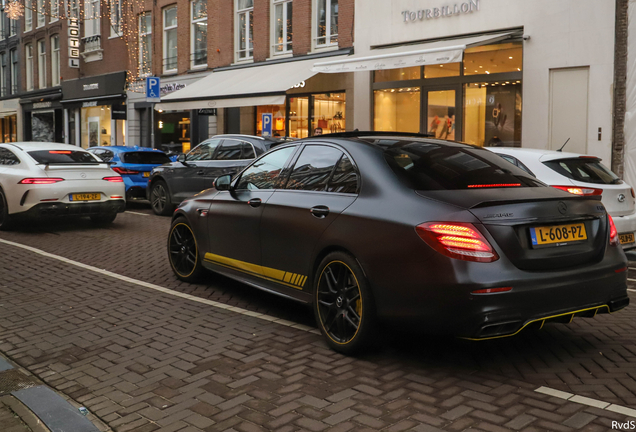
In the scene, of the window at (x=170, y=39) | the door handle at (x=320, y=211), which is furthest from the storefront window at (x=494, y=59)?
the window at (x=170, y=39)

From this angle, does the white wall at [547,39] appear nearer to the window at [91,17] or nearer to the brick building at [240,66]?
the brick building at [240,66]

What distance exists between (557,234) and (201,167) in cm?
1003

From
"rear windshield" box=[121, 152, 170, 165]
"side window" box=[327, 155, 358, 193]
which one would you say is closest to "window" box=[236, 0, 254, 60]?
"rear windshield" box=[121, 152, 170, 165]

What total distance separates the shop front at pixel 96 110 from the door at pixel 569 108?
2039 cm

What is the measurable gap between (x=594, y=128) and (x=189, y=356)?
12.4 m

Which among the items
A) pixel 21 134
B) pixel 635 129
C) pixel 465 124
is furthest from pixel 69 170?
pixel 21 134

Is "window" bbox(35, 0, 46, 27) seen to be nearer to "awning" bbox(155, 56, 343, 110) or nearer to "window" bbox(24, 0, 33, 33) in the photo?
"window" bbox(24, 0, 33, 33)

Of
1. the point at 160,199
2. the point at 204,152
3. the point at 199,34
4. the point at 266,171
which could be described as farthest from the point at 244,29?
the point at 266,171

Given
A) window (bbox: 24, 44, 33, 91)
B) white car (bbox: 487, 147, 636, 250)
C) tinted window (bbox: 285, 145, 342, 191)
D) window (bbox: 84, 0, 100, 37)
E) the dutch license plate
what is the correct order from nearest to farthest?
the dutch license plate < tinted window (bbox: 285, 145, 342, 191) < white car (bbox: 487, 147, 636, 250) < window (bbox: 84, 0, 100, 37) < window (bbox: 24, 44, 33, 91)

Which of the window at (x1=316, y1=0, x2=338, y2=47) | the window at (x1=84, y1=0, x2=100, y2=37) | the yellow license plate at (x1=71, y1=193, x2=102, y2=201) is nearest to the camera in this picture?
the yellow license plate at (x1=71, y1=193, x2=102, y2=201)

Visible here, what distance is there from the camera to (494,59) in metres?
16.2

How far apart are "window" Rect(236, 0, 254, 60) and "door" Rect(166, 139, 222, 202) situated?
426 inches

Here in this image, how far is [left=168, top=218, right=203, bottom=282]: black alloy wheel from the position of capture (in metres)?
6.88

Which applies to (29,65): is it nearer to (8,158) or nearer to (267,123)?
(267,123)
